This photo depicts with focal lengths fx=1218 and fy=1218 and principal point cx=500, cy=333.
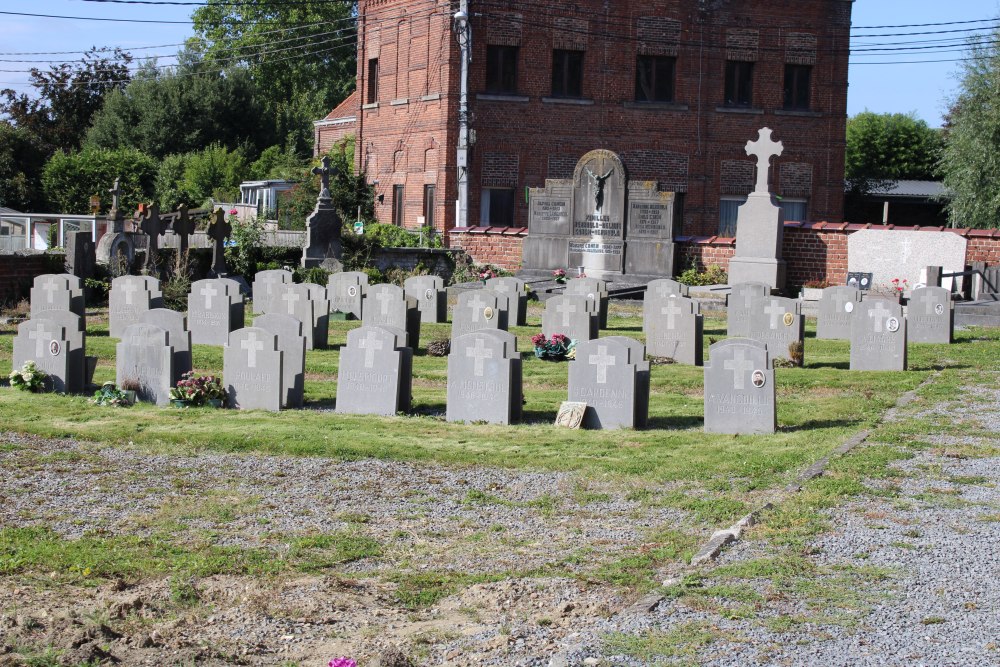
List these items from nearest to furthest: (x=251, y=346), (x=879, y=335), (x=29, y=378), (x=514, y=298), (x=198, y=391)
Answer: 1. (x=198, y=391)
2. (x=251, y=346)
3. (x=29, y=378)
4. (x=879, y=335)
5. (x=514, y=298)

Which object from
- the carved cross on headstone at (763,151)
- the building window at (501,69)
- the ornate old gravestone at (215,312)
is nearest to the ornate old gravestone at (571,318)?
the ornate old gravestone at (215,312)

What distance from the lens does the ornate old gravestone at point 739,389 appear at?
11.8 meters

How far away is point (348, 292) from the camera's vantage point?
22.7 metres

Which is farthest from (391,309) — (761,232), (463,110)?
(463,110)

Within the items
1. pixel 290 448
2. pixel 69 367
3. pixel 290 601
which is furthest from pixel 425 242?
pixel 290 601

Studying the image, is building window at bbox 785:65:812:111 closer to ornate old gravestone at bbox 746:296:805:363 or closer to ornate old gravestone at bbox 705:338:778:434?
ornate old gravestone at bbox 746:296:805:363

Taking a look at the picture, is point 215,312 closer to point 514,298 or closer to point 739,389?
point 514,298

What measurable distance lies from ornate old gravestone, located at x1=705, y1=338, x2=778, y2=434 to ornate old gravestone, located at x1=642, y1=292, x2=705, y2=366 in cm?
511

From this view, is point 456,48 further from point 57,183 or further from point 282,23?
point 282,23

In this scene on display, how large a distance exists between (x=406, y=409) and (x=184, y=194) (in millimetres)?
37197

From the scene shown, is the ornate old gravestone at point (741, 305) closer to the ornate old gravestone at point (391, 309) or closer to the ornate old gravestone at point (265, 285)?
the ornate old gravestone at point (391, 309)

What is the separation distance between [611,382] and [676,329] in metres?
5.25

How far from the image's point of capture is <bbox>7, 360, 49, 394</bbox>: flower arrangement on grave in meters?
14.0

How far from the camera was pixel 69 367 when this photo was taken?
14141 mm
